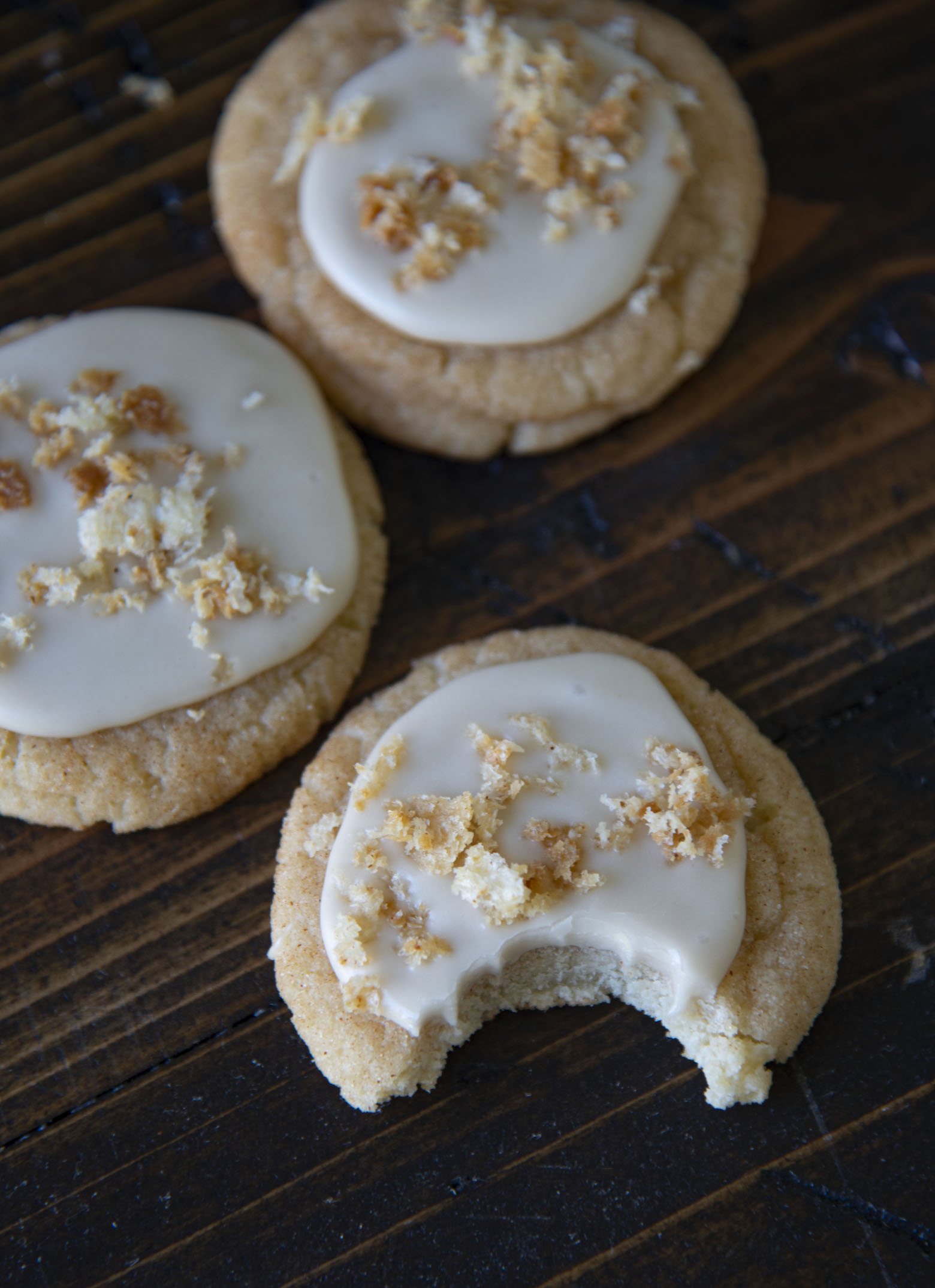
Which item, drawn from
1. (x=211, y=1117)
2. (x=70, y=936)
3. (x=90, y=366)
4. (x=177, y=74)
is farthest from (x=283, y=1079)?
(x=177, y=74)

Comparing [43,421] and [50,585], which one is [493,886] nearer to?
[50,585]

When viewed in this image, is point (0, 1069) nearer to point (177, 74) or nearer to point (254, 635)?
point (254, 635)

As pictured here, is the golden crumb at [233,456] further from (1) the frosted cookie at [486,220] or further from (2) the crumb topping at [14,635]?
(2) the crumb topping at [14,635]

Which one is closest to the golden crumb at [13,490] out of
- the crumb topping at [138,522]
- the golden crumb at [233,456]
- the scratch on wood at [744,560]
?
the crumb topping at [138,522]

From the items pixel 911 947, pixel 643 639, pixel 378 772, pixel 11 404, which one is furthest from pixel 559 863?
pixel 11 404

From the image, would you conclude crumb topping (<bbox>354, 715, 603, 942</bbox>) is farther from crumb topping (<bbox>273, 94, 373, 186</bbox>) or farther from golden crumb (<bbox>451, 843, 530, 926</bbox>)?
crumb topping (<bbox>273, 94, 373, 186</bbox>)

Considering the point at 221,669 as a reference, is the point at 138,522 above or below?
above
